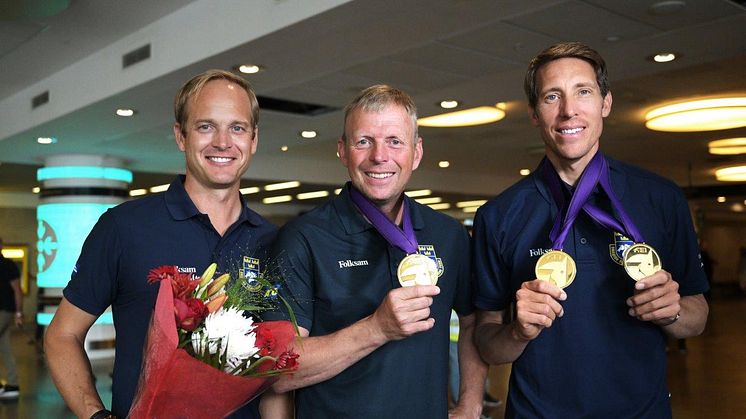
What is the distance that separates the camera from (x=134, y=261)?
91.4 inches

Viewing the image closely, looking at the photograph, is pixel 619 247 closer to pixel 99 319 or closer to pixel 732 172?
pixel 99 319

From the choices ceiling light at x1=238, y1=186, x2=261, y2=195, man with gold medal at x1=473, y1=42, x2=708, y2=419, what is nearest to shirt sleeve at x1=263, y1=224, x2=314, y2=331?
man with gold medal at x1=473, y1=42, x2=708, y2=419

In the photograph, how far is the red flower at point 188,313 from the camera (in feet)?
5.44

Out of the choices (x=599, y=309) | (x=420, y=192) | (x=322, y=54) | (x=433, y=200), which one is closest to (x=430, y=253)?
(x=599, y=309)

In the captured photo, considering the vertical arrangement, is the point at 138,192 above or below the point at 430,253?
above

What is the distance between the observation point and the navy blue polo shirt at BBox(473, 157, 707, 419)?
2207 mm

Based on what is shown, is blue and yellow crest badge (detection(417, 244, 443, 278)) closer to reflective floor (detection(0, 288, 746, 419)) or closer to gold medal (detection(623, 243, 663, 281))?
gold medal (detection(623, 243, 663, 281))

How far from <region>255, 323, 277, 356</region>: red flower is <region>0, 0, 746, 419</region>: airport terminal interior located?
345cm

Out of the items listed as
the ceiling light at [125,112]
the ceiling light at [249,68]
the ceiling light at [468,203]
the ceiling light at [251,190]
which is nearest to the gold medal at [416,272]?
the ceiling light at [249,68]

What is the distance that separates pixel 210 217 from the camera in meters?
2.48

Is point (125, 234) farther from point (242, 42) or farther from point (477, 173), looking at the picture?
point (477, 173)

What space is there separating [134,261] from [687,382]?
8.64 m

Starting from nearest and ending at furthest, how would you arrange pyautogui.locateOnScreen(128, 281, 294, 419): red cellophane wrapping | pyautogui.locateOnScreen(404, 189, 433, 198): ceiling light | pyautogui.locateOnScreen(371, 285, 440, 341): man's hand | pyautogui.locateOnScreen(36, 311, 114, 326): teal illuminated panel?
pyautogui.locateOnScreen(128, 281, 294, 419): red cellophane wrapping → pyautogui.locateOnScreen(371, 285, 440, 341): man's hand → pyautogui.locateOnScreen(36, 311, 114, 326): teal illuminated panel → pyautogui.locateOnScreen(404, 189, 433, 198): ceiling light

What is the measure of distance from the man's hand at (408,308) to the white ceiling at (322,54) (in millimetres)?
3416
